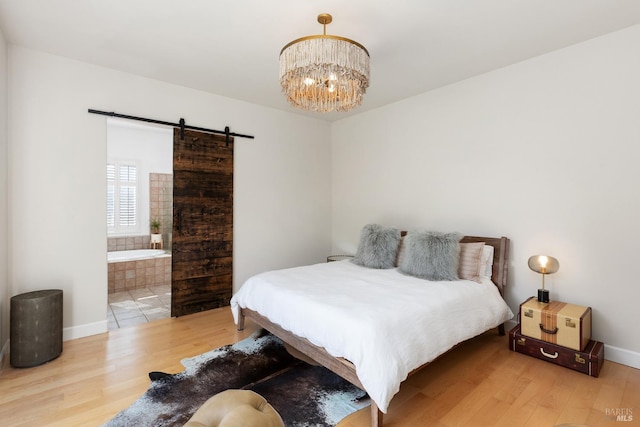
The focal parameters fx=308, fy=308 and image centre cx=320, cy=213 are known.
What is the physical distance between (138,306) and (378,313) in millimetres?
3416

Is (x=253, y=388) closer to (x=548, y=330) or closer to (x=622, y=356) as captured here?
(x=548, y=330)

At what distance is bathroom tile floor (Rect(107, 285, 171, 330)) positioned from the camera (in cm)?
348

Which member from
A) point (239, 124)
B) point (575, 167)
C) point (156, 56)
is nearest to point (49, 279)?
point (156, 56)

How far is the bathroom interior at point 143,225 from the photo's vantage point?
468 centimetres

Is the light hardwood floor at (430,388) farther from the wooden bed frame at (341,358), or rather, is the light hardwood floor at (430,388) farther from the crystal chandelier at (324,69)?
the crystal chandelier at (324,69)

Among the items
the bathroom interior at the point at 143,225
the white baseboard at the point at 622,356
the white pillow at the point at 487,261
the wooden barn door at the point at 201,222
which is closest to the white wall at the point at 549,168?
the white baseboard at the point at 622,356

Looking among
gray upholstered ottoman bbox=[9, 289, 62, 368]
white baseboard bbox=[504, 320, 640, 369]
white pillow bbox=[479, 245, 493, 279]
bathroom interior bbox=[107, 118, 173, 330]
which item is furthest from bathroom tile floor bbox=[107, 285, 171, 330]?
white baseboard bbox=[504, 320, 640, 369]

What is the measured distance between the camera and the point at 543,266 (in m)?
2.67

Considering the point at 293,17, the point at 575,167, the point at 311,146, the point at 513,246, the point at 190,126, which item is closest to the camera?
the point at 293,17

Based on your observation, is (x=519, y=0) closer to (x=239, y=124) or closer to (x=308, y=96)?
(x=308, y=96)

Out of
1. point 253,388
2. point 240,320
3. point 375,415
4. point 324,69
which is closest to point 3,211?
point 240,320

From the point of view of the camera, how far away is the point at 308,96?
89.9 inches

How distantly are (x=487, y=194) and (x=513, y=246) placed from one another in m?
0.58

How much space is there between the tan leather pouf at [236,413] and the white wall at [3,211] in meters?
2.38
